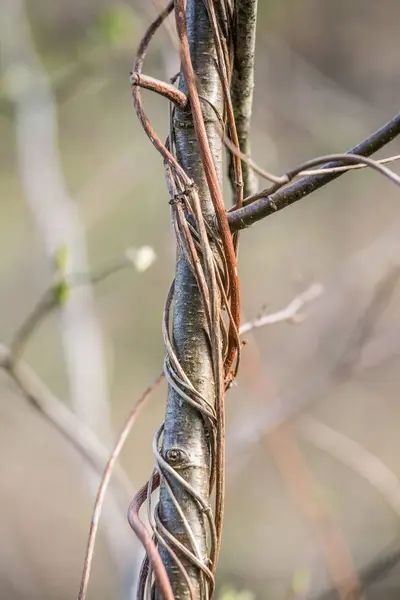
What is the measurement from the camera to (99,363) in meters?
1.00

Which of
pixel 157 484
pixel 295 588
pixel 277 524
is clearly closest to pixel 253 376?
pixel 295 588

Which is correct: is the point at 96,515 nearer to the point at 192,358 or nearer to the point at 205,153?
the point at 192,358

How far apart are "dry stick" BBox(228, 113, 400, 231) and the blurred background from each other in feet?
3.44

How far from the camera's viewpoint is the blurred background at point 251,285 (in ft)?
5.22

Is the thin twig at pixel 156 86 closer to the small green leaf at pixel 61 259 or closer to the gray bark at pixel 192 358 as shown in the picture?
the gray bark at pixel 192 358

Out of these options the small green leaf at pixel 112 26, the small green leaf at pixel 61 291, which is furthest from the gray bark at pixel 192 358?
the small green leaf at pixel 112 26

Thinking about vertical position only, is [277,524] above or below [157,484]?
above

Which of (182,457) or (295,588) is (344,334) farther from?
(182,457)

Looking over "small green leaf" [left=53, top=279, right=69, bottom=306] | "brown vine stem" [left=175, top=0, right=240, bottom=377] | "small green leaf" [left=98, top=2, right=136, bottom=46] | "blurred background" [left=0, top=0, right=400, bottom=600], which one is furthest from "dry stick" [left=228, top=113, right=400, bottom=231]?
"blurred background" [left=0, top=0, right=400, bottom=600]

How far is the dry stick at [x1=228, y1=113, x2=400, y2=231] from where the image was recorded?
292mm

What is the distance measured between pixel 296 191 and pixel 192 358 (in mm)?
102

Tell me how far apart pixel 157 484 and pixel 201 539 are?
0.13 feet

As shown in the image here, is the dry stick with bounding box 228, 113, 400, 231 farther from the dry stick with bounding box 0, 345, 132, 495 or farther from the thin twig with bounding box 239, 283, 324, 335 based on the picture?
the dry stick with bounding box 0, 345, 132, 495

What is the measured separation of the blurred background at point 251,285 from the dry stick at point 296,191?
1.05 metres
